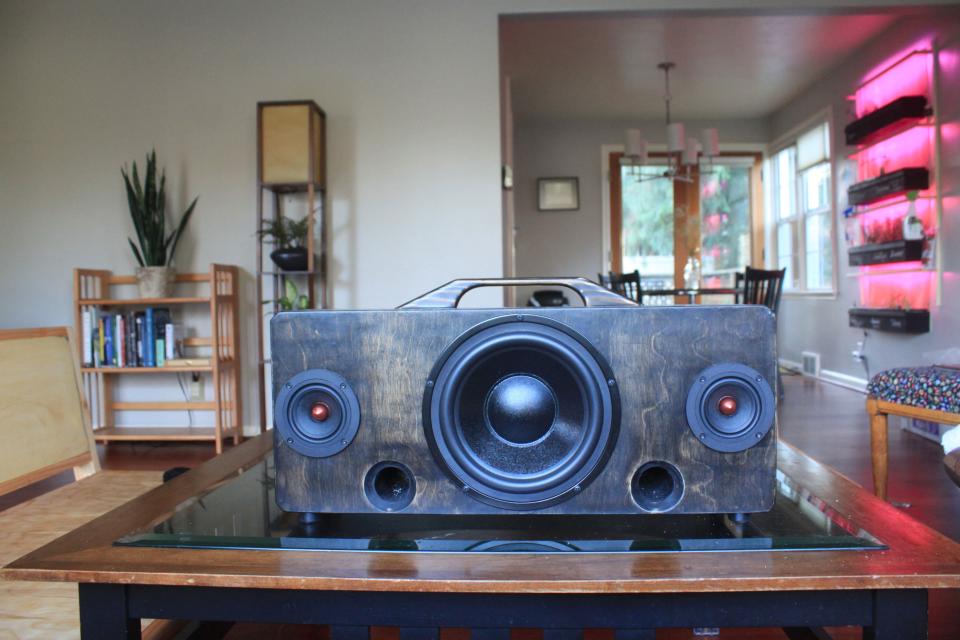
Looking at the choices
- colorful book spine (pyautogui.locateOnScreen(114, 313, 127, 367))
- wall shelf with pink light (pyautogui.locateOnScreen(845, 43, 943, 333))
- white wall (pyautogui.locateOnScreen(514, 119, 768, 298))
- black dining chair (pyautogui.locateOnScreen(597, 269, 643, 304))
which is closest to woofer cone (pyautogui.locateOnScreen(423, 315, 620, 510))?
colorful book spine (pyautogui.locateOnScreen(114, 313, 127, 367))

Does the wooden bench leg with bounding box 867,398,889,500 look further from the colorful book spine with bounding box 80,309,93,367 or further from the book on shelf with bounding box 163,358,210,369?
the colorful book spine with bounding box 80,309,93,367

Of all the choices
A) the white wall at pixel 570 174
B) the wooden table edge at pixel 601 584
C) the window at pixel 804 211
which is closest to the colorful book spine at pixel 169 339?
the wooden table edge at pixel 601 584

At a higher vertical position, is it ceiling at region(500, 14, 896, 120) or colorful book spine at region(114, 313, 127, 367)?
ceiling at region(500, 14, 896, 120)

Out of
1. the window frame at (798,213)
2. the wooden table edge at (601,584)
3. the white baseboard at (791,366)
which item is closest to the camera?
the wooden table edge at (601,584)

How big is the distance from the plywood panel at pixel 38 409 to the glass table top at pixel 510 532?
64 centimetres

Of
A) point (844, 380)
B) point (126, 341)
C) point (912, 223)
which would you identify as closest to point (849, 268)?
point (844, 380)

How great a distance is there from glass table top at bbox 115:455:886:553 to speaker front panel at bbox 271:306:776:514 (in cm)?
3

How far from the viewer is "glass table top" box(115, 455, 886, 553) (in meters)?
0.62

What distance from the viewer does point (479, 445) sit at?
0.66 m

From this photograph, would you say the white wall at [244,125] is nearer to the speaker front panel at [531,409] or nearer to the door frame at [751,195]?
the speaker front panel at [531,409]

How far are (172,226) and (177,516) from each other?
3.29 m

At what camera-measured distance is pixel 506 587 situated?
21.8 inches

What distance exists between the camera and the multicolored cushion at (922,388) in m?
1.96

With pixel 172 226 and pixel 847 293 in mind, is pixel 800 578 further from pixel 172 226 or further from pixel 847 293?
pixel 847 293
